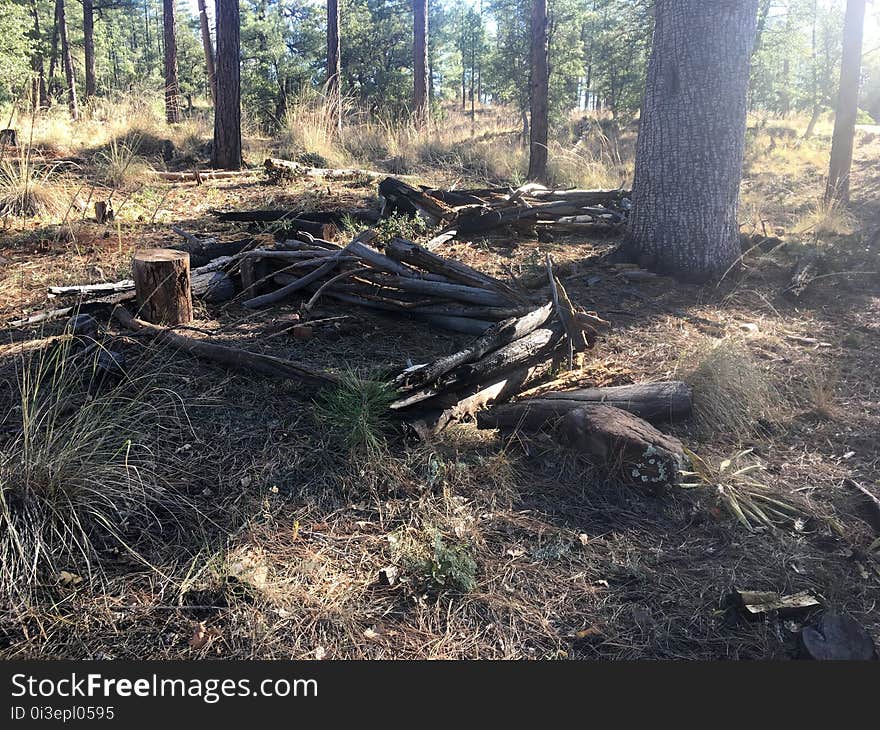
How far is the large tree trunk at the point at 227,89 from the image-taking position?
10922mm

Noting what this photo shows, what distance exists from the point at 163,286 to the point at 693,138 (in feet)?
16.4

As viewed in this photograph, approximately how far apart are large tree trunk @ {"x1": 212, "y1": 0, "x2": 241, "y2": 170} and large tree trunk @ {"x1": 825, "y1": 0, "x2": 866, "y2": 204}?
10.0m

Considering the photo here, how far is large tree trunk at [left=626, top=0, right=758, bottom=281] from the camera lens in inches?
241

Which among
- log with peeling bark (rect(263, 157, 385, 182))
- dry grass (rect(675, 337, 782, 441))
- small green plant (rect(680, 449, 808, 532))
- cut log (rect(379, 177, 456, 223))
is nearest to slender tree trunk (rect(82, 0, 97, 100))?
log with peeling bark (rect(263, 157, 385, 182))

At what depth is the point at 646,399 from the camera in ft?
12.8

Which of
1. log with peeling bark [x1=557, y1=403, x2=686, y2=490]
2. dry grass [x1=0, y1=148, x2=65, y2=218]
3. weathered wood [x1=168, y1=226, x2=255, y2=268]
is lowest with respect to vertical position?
log with peeling bark [x1=557, y1=403, x2=686, y2=490]

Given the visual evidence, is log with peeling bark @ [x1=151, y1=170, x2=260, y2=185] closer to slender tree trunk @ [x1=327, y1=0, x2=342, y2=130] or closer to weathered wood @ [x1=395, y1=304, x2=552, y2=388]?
slender tree trunk @ [x1=327, y1=0, x2=342, y2=130]

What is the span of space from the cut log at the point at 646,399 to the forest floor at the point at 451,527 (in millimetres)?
154

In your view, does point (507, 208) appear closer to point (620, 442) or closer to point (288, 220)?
point (288, 220)

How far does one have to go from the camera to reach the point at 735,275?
22.1 ft

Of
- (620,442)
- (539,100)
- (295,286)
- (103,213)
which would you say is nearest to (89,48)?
(539,100)

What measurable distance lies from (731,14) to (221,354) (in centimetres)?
543

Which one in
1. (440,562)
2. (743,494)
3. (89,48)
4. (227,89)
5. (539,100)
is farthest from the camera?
(89,48)

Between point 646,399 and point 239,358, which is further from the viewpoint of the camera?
point 239,358
